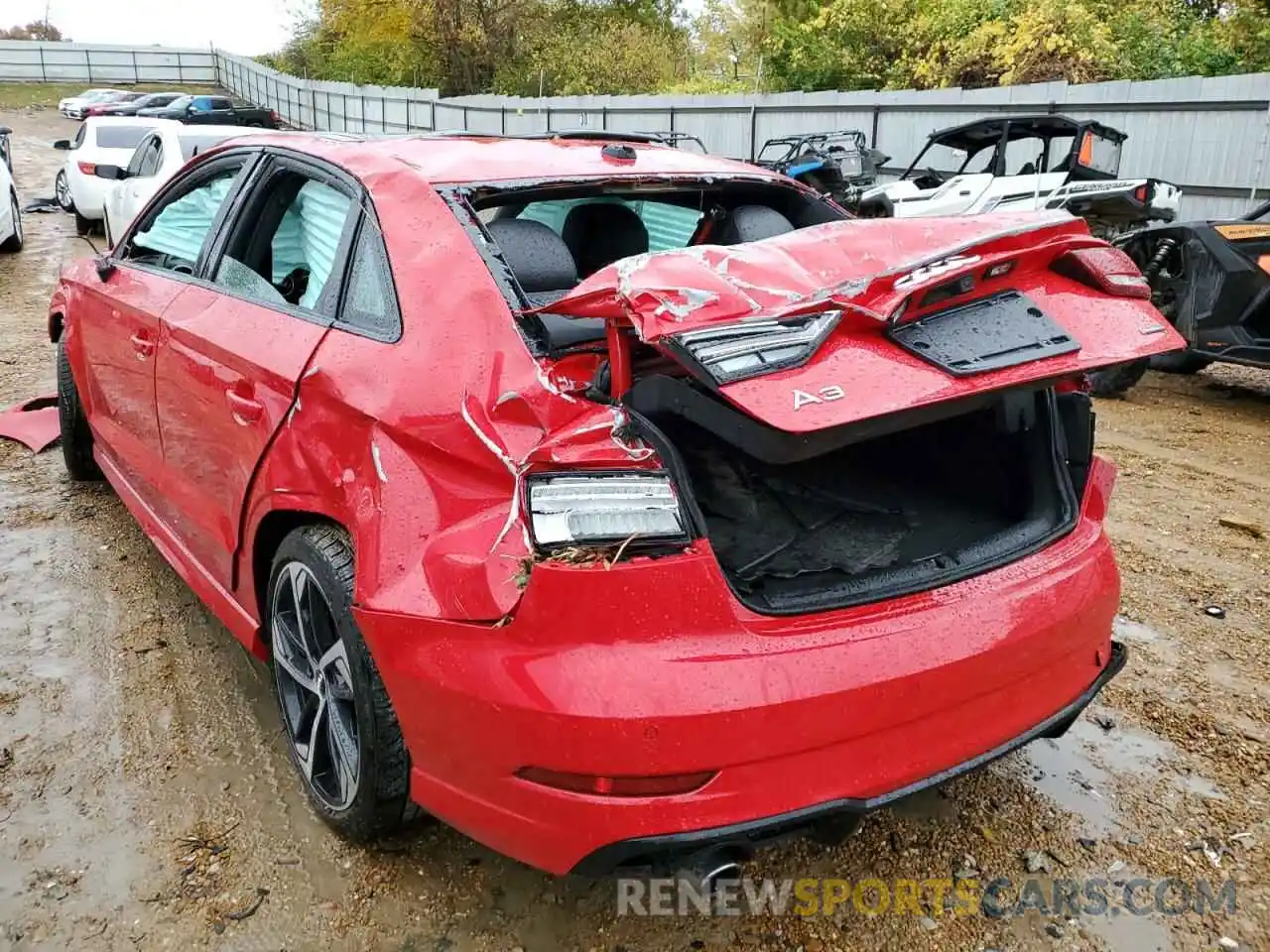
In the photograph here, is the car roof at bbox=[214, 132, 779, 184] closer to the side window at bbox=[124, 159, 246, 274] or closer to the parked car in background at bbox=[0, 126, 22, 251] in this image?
the side window at bbox=[124, 159, 246, 274]

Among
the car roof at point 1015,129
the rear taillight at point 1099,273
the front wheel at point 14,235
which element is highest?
the car roof at point 1015,129

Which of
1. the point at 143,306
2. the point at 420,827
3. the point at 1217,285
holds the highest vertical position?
the point at 143,306

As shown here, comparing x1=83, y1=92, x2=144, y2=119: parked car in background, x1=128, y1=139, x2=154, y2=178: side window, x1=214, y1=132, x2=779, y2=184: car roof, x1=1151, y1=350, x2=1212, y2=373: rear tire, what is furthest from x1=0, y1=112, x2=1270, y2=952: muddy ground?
x1=83, y1=92, x2=144, y2=119: parked car in background

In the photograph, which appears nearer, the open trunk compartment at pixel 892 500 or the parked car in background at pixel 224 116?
the open trunk compartment at pixel 892 500

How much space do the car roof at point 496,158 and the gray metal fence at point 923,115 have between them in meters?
10.1

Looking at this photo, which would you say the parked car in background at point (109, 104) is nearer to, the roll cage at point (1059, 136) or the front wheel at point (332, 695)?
the roll cage at point (1059, 136)

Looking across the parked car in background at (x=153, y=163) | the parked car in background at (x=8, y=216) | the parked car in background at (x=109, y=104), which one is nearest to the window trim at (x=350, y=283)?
the parked car in background at (x=153, y=163)

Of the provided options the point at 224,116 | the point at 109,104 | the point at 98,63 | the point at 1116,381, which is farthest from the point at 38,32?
the point at 1116,381

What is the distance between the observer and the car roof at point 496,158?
8.31ft

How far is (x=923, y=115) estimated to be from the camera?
14461 mm

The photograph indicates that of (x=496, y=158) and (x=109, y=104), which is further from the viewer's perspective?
(x=109, y=104)

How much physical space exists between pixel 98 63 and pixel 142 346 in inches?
2044

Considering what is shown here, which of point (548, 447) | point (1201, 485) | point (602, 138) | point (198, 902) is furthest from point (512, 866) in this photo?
point (1201, 485)

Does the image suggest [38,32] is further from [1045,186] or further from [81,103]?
[1045,186]
